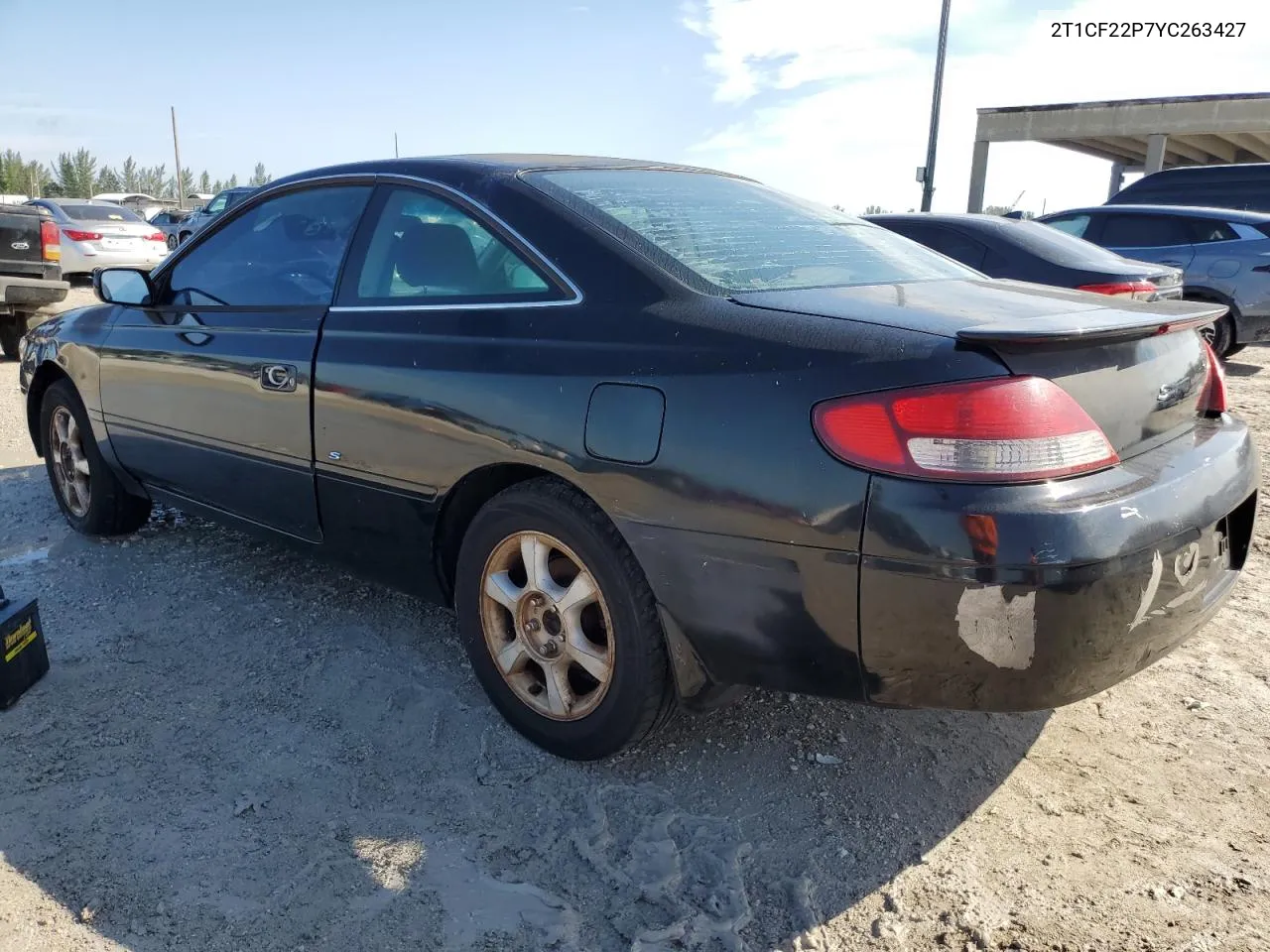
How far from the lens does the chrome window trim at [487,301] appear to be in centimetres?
248

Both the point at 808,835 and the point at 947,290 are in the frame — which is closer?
the point at 808,835

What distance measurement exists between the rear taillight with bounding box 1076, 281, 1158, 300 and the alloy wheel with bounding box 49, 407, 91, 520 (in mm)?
5769

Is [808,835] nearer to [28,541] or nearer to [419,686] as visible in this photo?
[419,686]

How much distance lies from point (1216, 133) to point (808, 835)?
1002 inches

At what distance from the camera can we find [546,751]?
2635 mm

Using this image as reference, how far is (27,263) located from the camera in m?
9.01

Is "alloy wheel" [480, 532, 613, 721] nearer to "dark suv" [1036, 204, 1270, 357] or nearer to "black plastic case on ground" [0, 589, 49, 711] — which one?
"black plastic case on ground" [0, 589, 49, 711]

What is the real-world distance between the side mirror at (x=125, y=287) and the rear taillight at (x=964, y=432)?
3.04 meters

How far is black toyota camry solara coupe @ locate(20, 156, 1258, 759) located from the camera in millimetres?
1919

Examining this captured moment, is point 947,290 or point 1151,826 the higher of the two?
point 947,290

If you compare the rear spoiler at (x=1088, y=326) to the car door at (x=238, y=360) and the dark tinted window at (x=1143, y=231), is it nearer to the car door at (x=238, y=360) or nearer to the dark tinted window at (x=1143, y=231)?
the car door at (x=238, y=360)

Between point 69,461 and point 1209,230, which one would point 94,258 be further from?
point 1209,230

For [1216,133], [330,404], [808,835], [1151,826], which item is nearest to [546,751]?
[808,835]

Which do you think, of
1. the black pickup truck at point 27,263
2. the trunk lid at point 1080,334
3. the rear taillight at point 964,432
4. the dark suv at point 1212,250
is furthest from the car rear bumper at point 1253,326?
the black pickup truck at point 27,263
